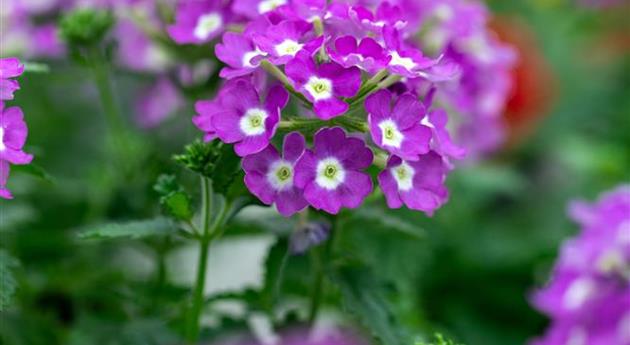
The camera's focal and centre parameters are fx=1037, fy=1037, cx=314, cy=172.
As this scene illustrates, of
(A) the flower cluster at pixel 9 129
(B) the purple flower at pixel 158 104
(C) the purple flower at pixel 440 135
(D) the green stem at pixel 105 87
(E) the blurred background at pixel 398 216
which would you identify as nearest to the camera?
(A) the flower cluster at pixel 9 129

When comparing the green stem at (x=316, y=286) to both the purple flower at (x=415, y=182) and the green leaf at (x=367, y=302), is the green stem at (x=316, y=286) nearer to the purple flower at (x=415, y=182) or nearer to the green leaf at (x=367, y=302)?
the green leaf at (x=367, y=302)

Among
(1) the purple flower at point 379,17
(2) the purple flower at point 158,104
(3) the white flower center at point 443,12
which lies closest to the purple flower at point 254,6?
(1) the purple flower at point 379,17

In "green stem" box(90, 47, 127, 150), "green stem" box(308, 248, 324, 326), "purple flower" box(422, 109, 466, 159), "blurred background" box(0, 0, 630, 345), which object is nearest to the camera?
"purple flower" box(422, 109, 466, 159)

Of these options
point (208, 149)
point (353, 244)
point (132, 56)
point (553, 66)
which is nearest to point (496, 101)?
point (353, 244)

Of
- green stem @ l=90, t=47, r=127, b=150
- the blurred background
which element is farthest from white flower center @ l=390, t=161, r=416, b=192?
green stem @ l=90, t=47, r=127, b=150

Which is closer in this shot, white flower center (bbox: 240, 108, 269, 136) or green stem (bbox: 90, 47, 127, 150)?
white flower center (bbox: 240, 108, 269, 136)

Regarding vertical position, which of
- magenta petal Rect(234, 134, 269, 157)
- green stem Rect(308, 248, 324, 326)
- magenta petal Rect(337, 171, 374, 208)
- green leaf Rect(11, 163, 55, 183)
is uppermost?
magenta petal Rect(234, 134, 269, 157)

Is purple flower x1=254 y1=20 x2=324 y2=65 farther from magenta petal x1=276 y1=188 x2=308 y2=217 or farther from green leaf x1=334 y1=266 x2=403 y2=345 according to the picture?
green leaf x1=334 y1=266 x2=403 y2=345
